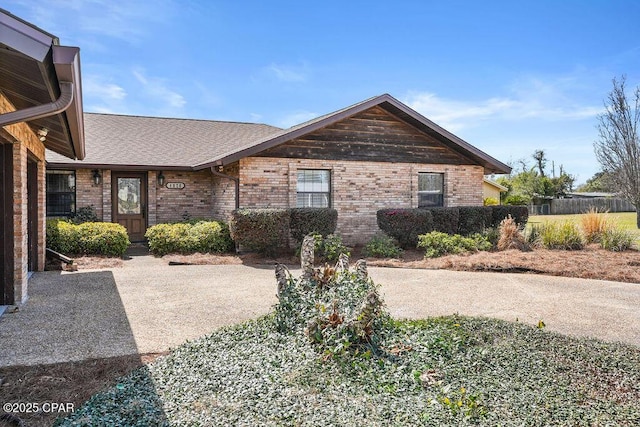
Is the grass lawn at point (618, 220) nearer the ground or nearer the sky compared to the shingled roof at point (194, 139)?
nearer the ground

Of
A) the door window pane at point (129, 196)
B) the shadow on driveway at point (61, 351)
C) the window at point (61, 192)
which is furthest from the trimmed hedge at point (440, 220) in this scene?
the window at point (61, 192)

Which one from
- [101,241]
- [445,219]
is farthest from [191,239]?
[445,219]

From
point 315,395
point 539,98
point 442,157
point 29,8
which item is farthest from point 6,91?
point 539,98

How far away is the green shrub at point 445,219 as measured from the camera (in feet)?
44.1

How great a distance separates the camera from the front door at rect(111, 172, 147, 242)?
14.5 metres

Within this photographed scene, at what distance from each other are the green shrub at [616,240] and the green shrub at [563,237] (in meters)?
0.54

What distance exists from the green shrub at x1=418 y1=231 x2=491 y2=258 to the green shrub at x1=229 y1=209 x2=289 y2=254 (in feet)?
12.5

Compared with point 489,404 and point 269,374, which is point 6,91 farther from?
point 489,404

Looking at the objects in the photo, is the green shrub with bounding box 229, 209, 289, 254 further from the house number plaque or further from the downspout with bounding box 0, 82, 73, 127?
the downspout with bounding box 0, 82, 73, 127

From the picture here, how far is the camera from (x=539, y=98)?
62.0 feet

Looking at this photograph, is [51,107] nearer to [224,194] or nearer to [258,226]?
[258,226]

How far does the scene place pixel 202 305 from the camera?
253 inches

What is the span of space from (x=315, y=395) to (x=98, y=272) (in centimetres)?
784

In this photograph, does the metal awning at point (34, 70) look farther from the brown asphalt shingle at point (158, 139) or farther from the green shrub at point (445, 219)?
the green shrub at point (445, 219)
